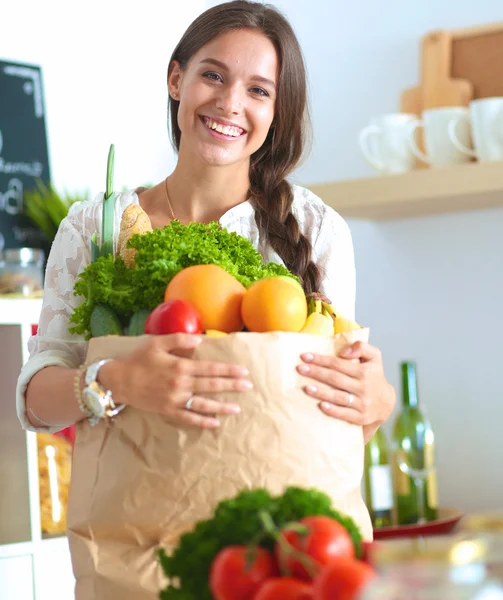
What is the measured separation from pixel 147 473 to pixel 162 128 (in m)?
1.94

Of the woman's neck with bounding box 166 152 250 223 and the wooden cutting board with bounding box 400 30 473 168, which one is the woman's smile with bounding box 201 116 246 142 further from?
the wooden cutting board with bounding box 400 30 473 168

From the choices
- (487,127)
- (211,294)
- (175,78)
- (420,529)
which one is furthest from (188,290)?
(487,127)

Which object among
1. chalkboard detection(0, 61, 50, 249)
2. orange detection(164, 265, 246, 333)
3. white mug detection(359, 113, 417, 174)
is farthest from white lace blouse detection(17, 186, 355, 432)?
chalkboard detection(0, 61, 50, 249)

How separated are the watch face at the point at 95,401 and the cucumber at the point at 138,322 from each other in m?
0.09

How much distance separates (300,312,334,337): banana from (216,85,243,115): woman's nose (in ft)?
1.22

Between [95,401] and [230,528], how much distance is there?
1.23 ft

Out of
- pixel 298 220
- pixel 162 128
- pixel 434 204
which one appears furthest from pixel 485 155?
pixel 162 128

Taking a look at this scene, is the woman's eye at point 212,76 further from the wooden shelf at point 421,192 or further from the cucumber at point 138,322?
the wooden shelf at point 421,192

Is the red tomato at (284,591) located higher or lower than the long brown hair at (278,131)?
lower

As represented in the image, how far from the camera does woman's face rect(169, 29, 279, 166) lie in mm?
1312

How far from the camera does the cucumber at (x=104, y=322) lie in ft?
3.51

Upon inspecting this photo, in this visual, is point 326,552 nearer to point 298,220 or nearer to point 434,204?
point 298,220

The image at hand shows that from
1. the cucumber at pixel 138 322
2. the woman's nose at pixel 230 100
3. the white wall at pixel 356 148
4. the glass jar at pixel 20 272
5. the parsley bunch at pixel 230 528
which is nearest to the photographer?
the parsley bunch at pixel 230 528

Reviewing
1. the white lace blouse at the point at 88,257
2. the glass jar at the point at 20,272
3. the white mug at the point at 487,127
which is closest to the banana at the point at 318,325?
the white lace blouse at the point at 88,257
